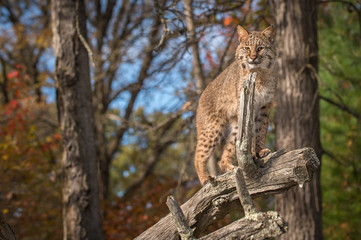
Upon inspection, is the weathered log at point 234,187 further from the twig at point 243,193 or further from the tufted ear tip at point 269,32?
the tufted ear tip at point 269,32

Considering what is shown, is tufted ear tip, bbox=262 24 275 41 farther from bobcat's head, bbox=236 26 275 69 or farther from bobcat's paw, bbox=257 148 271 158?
bobcat's paw, bbox=257 148 271 158

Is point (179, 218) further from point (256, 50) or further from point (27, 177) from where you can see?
point (27, 177)

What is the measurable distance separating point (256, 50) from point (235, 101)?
0.67 metres

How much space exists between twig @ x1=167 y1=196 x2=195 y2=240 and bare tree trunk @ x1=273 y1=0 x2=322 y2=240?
10.3ft

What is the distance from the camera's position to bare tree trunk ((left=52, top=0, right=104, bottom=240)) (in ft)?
19.4

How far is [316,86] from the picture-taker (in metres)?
6.62

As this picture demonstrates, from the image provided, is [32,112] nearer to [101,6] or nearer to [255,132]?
[101,6]

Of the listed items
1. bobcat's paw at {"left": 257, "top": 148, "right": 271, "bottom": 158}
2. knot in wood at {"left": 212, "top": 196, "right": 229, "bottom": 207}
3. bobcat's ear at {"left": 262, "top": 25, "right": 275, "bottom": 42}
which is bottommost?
knot in wood at {"left": 212, "top": 196, "right": 229, "bottom": 207}

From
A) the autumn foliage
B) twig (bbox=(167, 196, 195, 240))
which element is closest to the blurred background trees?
the autumn foliage

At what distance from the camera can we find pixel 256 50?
14.3 ft

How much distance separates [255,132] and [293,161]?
50.7 inches

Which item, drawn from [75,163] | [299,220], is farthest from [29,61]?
[299,220]

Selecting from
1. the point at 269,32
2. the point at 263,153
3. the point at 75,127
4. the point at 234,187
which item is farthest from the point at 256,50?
the point at 75,127

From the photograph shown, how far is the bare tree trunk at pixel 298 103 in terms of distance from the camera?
6.23 metres
